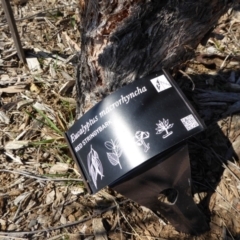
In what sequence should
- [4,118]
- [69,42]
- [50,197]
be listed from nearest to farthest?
1. [50,197]
2. [4,118]
3. [69,42]

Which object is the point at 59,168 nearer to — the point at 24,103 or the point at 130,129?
the point at 24,103

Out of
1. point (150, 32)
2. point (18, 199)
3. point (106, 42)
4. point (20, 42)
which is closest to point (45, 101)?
point (20, 42)

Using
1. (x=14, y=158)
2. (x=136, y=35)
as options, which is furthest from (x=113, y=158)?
(x=14, y=158)

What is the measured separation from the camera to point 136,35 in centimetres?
141

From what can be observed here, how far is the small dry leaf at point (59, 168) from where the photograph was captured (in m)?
1.75

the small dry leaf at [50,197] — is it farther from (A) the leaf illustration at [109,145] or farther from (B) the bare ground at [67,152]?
(A) the leaf illustration at [109,145]

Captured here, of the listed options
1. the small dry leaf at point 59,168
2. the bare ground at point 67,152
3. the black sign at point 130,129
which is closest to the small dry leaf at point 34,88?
the bare ground at point 67,152

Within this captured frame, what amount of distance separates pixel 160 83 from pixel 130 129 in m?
0.21

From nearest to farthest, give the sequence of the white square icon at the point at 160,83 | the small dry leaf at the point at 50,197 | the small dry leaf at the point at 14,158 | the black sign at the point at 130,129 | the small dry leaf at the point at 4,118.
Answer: the black sign at the point at 130,129, the white square icon at the point at 160,83, the small dry leaf at the point at 50,197, the small dry leaf at the point at 14,158, the small dry leaf at the point at 4,118

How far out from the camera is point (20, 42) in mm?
2129

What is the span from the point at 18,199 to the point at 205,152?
2.58ft

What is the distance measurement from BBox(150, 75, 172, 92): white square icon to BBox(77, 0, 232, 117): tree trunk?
0.09m

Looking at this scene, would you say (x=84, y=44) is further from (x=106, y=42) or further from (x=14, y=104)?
(x=14, y=104)

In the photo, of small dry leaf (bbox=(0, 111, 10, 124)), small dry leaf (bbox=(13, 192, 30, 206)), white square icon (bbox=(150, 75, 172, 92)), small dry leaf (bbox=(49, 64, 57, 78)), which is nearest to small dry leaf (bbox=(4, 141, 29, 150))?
small dry leaf (bbox=(0, 111, 10, 124))
